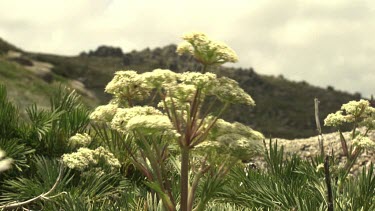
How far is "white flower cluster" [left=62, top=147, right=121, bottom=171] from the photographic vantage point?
584 centimetres

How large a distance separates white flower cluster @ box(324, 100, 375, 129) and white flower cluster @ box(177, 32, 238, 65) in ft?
8.74

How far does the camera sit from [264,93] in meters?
136

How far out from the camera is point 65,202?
5129 mm

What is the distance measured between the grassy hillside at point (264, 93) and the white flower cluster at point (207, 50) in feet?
248

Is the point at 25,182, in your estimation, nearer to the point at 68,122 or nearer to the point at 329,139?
the point at 68,122

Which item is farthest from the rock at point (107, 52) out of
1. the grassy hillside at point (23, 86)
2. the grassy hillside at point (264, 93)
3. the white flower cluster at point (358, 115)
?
the white flower cluster at point (358, 115)

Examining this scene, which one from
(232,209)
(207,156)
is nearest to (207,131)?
(207,156)

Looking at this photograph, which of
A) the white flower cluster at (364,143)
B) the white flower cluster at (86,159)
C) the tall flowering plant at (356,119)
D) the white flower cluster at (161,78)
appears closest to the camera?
the white flower cluster at (161,78)

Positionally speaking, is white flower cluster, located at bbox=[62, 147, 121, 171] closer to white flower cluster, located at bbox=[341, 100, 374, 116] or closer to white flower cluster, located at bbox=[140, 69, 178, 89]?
white flower cluster, located at bbox=[140, 69, 178, 89]

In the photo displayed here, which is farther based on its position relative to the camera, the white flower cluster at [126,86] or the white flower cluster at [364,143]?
the white flower cluster at [364,143]

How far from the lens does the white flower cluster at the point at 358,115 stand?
22.0 ft

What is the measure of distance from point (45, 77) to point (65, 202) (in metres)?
45.9

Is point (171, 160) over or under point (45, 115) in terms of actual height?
under

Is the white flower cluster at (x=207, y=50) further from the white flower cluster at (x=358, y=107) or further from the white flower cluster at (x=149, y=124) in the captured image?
the white flower cluster at (x=358, y=107)
